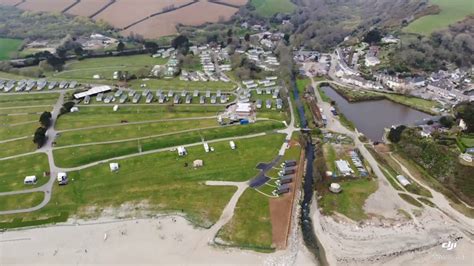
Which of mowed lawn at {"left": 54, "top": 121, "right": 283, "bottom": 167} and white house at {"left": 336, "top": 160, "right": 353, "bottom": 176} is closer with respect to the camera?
white house at {"left": 336, "top": 160, "right": 353, "bottom": 176}

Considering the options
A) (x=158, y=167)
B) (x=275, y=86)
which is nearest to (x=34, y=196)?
(x=158, y=167)

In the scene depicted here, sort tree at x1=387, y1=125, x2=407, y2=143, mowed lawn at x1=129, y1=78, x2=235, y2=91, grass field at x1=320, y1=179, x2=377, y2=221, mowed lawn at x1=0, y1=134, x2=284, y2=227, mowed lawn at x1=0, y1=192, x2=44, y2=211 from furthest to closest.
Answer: mowed lawn at x1=129, y1=78, x2=235, y2=91 → tree at x1=387, y1=125, x2=407, y2=143 → mowed lawn at x1=0, y1=192, x2=44, y2=211 → mowed lawn at x1=0, y1=134, x2=284, y2=227 → grass field at x1=320, y1=179, x2=377, y2=221

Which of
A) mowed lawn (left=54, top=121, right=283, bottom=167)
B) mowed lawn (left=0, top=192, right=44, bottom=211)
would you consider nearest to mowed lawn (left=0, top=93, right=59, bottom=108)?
mowed lawn (left=54, top=121, right=283, bottom=167)

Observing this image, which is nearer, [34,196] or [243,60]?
[34,196]

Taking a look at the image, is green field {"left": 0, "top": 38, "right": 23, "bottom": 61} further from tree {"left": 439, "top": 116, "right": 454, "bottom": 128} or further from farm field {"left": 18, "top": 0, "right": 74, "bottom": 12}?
tree {"left": 439, "top": 116, "right": 454, "bottom": 128}

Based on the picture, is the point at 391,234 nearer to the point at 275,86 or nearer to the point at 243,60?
the point at 275,86

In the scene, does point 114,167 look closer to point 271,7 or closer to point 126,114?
point 126,114

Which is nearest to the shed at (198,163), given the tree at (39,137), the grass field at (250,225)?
the grass field at (250,225)
